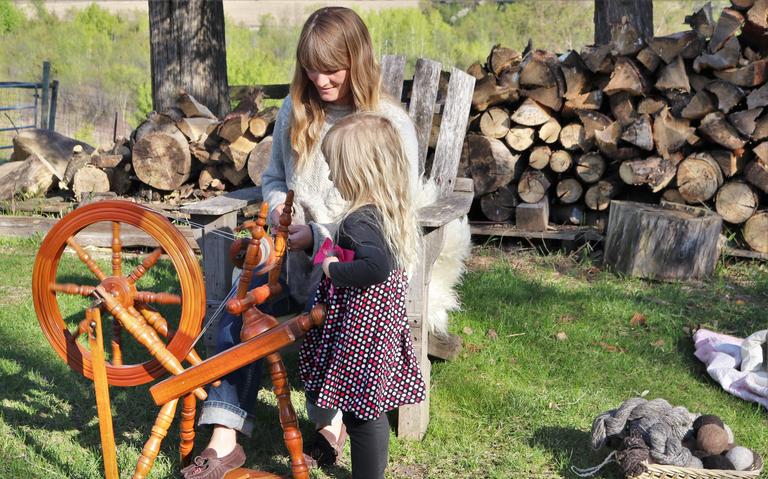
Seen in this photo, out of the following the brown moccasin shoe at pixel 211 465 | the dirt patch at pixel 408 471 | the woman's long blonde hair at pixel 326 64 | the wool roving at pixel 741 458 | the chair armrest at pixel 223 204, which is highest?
the woman's long blonde hair at pixel 326 64

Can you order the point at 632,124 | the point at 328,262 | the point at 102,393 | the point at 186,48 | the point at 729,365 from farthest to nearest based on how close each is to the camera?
the point at 186,48 → the point at 632,124 → the point at 729,365 → the point at 102,393 → the point at 328,262

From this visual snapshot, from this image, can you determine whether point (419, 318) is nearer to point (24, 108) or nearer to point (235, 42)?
point (24, 108)

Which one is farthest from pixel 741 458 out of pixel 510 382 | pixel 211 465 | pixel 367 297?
pixel 211 465

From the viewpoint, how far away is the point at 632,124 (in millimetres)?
4980

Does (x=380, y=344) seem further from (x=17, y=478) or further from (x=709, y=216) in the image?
(x=709, y=216)

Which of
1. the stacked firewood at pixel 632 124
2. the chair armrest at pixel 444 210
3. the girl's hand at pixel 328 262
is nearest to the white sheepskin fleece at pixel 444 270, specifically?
the chair armrest at pixel 444 210

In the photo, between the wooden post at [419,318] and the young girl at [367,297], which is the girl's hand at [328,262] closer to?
the young girl at [367,297]

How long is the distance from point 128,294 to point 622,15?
5246 millimetres

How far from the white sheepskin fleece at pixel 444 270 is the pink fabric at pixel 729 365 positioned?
1.15 metres

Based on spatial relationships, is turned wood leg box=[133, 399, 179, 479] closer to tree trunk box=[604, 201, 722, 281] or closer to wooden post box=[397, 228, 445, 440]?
wooden post box=[397, 228, 445, 440]

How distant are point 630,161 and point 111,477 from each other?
3.84 meters

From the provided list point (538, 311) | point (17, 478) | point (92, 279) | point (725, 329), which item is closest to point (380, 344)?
point (17, 478)

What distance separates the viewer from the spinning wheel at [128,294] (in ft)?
7.20

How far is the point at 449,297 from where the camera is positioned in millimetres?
3330
